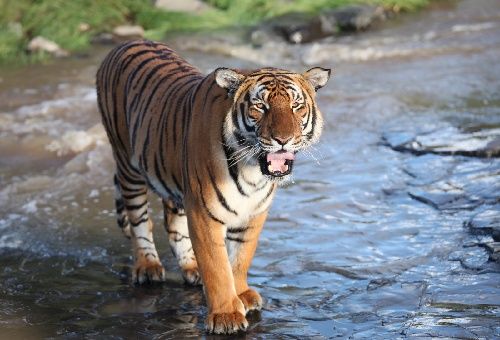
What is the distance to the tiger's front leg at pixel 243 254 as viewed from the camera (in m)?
4.30

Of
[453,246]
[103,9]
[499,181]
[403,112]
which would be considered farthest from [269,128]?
[103,9]

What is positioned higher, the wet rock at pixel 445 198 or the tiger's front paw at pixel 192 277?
the wet rock at pixel 445 198

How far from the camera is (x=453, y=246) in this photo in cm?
500

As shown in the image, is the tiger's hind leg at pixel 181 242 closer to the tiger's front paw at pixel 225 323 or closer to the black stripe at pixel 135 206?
the black stripe at pixel 135 206

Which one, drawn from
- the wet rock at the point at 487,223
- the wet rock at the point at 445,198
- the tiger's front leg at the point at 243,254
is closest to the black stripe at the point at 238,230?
the tiger's front leg at the point at 243,254

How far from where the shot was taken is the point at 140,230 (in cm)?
498

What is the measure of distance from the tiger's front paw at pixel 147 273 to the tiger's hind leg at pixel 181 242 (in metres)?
0.11

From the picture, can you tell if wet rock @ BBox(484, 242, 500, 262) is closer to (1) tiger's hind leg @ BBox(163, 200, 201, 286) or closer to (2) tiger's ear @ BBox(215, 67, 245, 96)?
(1) tiger's hind leg @ BBox(163, 200, 201, 286)

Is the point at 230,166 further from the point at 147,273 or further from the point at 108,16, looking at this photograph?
the point at 108,16

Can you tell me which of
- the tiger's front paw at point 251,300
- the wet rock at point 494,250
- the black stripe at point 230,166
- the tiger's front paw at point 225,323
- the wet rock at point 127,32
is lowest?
the wet rock at point 127,32

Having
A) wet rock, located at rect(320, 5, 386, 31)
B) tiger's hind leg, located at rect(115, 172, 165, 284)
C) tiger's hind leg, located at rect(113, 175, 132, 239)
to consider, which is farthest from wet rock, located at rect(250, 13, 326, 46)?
tiger's hind leg, located at rect(115, 172, 165, 284)

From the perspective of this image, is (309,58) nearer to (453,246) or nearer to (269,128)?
(453,246)

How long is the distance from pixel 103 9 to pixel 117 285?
26.0ft

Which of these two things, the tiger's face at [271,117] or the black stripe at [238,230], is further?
the black stripe at [238,230]
